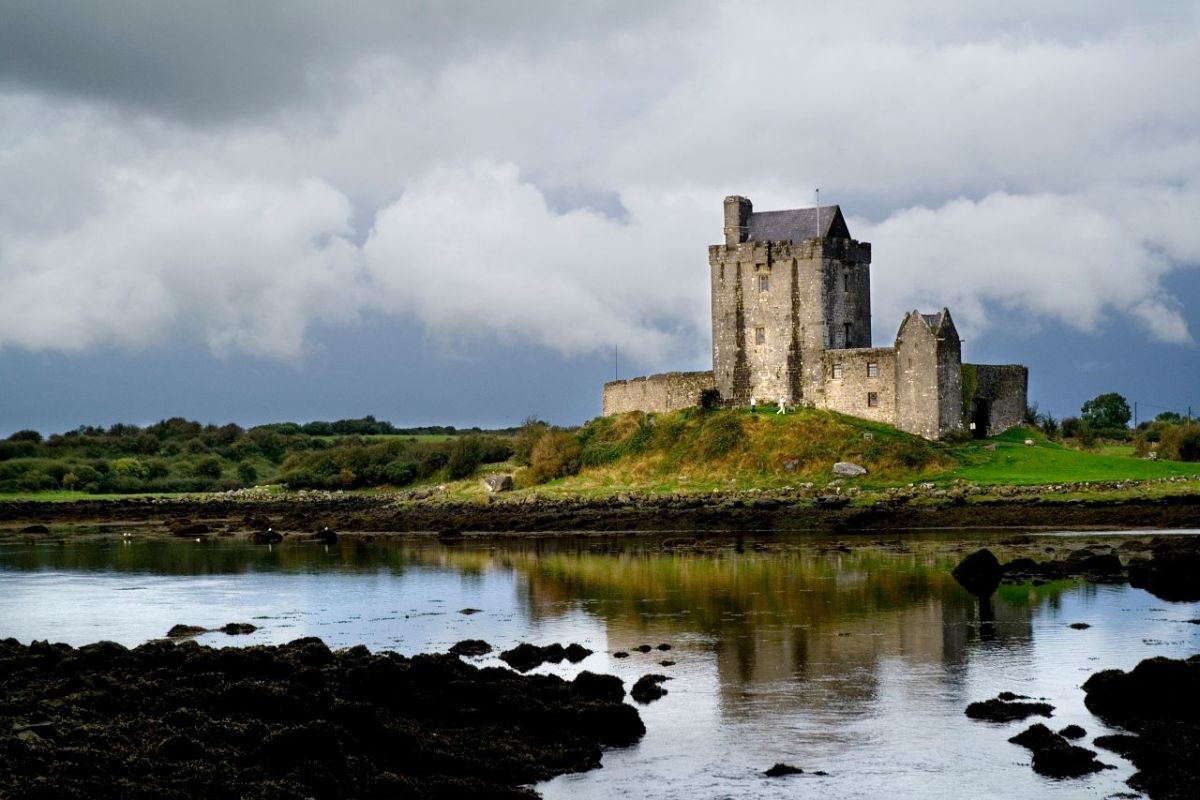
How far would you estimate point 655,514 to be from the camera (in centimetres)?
4847

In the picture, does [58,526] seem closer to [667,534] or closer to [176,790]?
[667,534]

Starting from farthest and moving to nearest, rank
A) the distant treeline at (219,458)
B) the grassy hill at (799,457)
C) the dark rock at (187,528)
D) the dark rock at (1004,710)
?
1. the distant treeline at (219,458)
2. the dark rock at (187,528)
3. the grassy hill at (799,457)
4. the dark rock at (1004,710)

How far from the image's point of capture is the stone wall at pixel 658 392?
5916 centimetres

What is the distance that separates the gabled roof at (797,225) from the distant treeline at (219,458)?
18063 mm

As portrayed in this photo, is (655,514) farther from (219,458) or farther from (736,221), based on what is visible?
(219,458)

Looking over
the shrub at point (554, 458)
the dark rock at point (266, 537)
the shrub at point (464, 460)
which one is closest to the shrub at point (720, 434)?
the shrub at point (554, 458)

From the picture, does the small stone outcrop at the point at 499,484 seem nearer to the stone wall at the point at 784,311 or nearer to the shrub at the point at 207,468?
the stone wall at the point at 784,311

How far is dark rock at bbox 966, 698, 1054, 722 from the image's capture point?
16828 mm

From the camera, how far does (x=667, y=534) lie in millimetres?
44062

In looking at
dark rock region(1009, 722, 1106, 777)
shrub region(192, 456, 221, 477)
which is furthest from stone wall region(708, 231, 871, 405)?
shrub region(192, 456, 221, 477)

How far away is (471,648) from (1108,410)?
66.8 metres

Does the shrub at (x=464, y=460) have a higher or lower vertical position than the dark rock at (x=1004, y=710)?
higher

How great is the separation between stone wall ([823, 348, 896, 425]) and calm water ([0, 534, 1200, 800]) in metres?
15.9

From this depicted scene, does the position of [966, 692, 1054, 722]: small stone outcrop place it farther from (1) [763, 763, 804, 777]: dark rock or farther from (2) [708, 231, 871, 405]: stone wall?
(2) [708, 231, 871, 405]: stone wall
